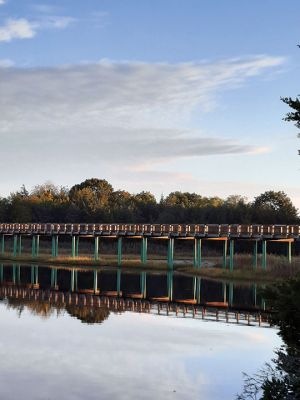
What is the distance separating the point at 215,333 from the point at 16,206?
93.8 metres

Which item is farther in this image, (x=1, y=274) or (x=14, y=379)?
(x=1, y=274)

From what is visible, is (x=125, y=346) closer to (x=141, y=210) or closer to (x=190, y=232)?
(x=190, y=232)

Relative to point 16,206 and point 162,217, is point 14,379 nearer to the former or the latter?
point 162,217

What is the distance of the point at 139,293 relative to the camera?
43.2m

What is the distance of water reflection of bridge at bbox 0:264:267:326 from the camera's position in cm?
3403

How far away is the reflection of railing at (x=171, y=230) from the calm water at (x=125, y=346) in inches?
552

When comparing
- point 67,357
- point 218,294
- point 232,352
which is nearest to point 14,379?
point 67,357

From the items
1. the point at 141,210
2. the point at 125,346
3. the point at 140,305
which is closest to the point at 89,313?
the point at 140,305

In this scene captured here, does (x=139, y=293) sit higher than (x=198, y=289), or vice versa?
(x=198, y=289)

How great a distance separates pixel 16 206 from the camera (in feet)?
384

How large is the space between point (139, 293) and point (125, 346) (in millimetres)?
19946

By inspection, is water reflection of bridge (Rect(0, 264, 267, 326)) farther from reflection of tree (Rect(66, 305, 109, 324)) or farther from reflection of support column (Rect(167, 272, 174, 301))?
reflection of tree (Rect(66, 305, 109, 324))

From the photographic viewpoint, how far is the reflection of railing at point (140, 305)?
1223 inches

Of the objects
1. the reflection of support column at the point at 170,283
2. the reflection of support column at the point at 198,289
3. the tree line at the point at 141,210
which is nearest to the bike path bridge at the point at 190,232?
the reflection of support column at the point at 170,283
